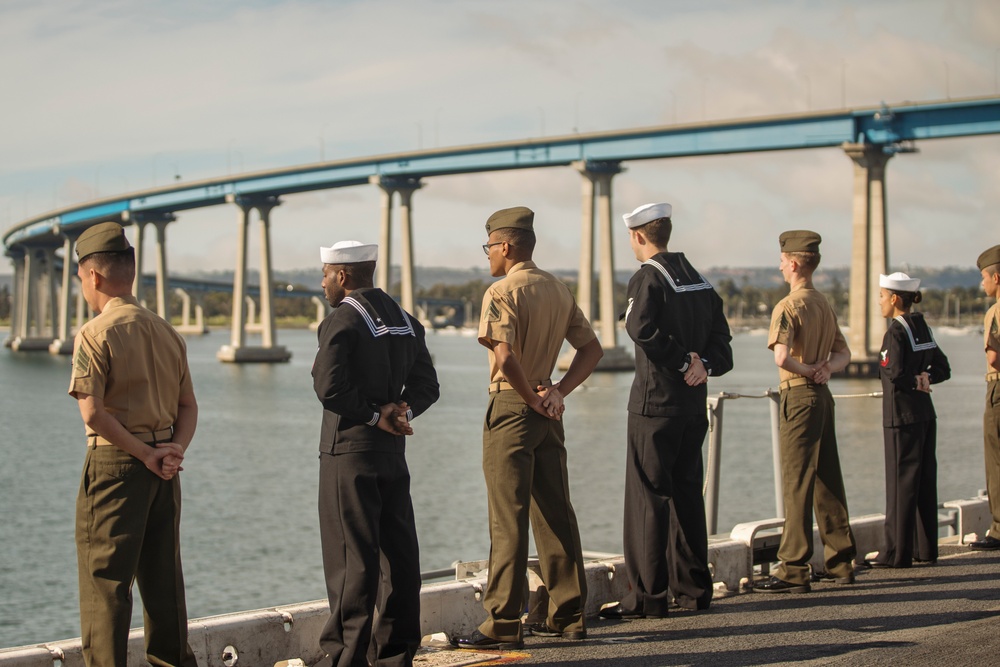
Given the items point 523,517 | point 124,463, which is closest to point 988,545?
point 523,517

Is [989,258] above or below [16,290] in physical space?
below

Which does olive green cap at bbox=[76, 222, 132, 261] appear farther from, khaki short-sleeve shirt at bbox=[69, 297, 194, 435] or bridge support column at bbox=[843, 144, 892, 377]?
bridge support column at bbox=[843, 144, 892, 377]

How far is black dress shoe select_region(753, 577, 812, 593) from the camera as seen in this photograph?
293 inches

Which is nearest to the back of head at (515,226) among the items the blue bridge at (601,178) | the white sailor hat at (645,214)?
the white sailor hat at (645,214)

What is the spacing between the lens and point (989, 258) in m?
9.02

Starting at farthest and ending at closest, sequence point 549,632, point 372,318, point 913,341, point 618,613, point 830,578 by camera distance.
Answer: point 913,341, point 830,578, point 618,613, point 549,632, point 372,318

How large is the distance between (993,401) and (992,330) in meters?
0.52

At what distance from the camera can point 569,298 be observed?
6.43 meters

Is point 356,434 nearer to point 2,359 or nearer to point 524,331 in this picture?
point 524,331

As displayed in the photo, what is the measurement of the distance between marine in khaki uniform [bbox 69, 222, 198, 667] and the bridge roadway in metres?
1.41

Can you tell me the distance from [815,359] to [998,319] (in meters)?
2.07

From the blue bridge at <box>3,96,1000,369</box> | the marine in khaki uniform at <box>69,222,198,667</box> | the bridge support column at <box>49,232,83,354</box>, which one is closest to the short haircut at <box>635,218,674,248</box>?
the marine in khaki uniform at <box>69,222,198,667</box>

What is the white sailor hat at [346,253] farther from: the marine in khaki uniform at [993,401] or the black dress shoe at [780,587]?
the marine in khaki uniform at [993,401]

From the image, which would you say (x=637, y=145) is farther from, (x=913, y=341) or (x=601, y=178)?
(x=913, y=341)
